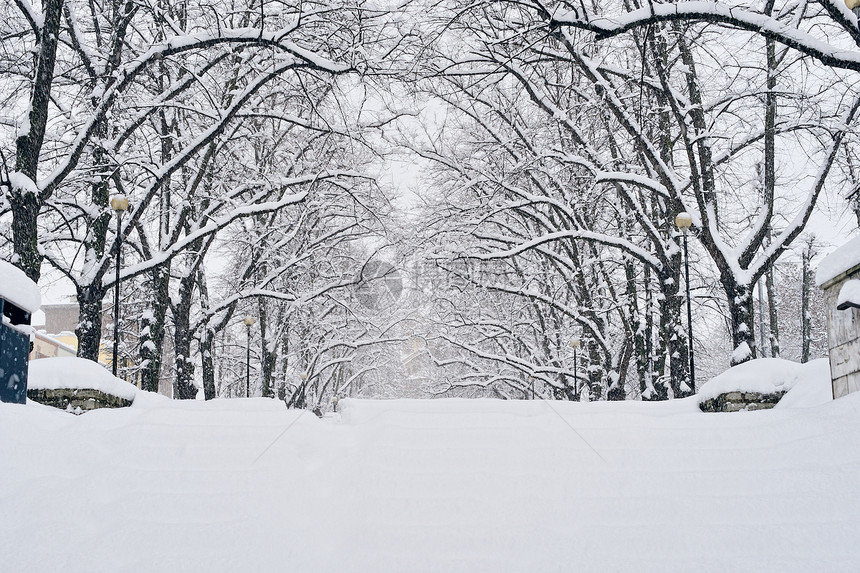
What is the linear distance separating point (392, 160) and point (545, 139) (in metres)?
4.83

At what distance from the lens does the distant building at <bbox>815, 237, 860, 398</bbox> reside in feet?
18.5

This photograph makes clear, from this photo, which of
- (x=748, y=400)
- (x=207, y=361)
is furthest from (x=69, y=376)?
(x=207, y=361)

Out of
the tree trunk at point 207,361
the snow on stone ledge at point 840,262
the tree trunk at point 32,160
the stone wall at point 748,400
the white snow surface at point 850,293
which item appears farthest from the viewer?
the tree trunk at point 207,361

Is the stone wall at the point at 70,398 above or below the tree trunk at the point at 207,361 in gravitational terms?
below

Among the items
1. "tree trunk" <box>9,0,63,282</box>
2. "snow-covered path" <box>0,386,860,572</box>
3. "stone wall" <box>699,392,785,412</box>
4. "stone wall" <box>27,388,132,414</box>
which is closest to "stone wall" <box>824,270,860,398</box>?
"snow-covered path" <box>0,386,860,572</box>

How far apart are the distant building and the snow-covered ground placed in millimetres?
581

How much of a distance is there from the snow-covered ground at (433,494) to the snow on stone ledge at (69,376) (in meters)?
2.61

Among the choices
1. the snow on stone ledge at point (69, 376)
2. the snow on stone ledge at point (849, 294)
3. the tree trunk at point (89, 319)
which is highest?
the tree trunk at point (89, 319)

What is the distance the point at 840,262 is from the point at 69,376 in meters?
7.90

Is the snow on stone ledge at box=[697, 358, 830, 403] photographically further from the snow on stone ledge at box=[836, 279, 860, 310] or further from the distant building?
the snow on stone ledge at box=[836, 279, 860, 310]

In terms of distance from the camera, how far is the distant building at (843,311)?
18.5 ft

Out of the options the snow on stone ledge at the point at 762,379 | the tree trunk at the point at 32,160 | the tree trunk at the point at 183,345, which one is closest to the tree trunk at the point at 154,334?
the tree trunk at the point at 183,345

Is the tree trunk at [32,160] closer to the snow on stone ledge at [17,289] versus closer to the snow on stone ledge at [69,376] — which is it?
the snow on stone ledge at [69,376]

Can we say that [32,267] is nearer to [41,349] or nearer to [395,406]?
[395,406]
